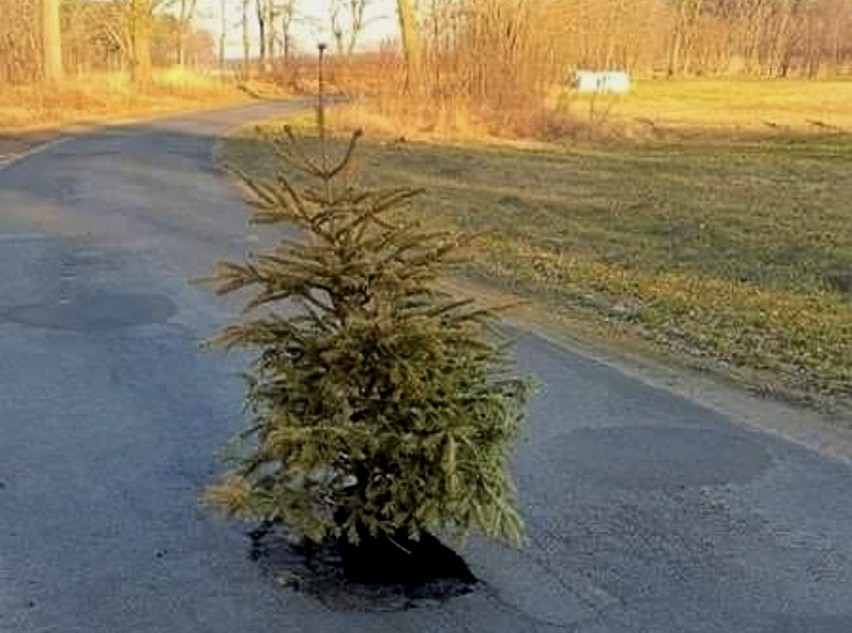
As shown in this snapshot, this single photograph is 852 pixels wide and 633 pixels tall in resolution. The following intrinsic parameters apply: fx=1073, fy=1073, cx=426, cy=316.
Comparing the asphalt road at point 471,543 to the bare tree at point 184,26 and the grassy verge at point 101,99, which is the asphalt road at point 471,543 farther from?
the bare tree at point 184,26

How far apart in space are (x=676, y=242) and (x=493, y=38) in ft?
53.6

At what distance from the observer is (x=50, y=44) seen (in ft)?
119

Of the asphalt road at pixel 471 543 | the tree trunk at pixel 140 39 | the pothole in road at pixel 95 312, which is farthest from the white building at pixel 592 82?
the asphalt road at pixel 471 543

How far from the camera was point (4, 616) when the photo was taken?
12.7 feet

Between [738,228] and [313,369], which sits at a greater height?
[313,369]

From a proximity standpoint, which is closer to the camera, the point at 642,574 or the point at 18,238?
the point at 642,574

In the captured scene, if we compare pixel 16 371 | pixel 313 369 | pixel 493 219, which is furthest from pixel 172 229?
pixel 313 369

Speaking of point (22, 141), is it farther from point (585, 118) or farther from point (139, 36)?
point (139, 36)

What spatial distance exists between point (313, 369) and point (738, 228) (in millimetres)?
10623

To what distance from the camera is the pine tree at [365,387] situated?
13.0ft

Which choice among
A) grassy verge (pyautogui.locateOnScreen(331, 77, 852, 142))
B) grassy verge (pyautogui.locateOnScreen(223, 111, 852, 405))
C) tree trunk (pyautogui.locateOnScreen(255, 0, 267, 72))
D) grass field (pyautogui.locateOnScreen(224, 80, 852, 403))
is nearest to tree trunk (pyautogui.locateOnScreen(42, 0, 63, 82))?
grassy verge (pyautogui.locateOnScreen(331, 77, 852, 142))

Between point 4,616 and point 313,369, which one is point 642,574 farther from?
point 4,616

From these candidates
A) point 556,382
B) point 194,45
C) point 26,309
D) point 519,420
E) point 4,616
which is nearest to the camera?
point 4,616

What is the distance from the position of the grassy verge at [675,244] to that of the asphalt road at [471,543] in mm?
1216
